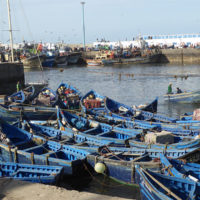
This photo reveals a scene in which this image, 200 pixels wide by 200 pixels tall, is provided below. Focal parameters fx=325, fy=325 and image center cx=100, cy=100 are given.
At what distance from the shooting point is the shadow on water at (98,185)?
13680 millimetres

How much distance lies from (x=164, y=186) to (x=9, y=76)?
3896 centimetres

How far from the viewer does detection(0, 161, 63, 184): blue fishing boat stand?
488 inches

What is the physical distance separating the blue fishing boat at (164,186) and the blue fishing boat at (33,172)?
3.80 metres

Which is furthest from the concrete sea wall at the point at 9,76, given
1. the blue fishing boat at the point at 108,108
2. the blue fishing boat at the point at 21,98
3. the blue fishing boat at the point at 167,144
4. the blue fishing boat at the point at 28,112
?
the blue fishing boat at the point at 167,144

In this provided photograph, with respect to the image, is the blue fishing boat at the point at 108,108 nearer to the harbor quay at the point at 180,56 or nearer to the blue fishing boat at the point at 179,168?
the blue fishing boat at the point at 179,168

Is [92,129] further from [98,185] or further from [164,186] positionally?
[164,186]

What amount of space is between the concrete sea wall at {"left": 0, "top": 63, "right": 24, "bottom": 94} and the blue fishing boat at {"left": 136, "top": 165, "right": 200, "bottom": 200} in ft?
119

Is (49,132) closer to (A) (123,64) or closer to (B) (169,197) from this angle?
(B) (169,197)

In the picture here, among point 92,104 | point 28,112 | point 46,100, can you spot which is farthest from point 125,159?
point 46,100

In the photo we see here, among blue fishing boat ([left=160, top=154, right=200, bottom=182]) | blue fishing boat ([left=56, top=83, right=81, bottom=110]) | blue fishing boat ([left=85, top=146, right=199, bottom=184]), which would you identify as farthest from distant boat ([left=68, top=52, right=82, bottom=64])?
blue fishing boat ([left=160, top=154, right=200, bottom=182])

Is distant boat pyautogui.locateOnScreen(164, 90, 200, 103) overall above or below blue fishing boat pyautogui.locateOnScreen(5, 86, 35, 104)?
below

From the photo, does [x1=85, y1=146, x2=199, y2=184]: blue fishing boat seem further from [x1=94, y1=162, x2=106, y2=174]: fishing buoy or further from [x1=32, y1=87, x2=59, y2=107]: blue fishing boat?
[x1=32, y1=87, x2=59, y2=107]: blue fishing boat

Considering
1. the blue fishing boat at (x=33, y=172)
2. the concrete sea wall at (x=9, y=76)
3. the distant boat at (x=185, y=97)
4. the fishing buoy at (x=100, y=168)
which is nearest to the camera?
the blue fishing boat at (x=33, y=172)

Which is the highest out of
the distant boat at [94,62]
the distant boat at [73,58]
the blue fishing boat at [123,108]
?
the distant boat at [73,58]
